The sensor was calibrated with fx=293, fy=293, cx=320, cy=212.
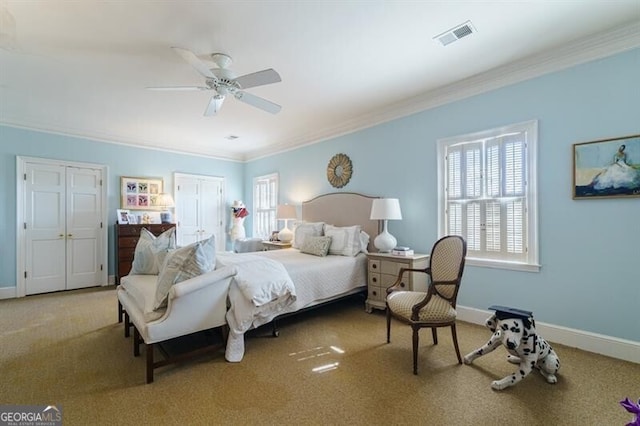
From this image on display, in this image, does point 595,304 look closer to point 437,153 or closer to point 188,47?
point 437,153

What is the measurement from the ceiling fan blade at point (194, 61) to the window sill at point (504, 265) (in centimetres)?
329

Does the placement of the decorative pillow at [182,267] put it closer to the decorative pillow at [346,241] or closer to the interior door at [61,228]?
the decorative pillow at [346,241]

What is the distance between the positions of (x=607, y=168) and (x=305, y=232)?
11.1 feet

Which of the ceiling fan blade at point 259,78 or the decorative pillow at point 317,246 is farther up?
the ceiling fan blade at point 259,78

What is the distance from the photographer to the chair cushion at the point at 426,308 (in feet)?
7.67

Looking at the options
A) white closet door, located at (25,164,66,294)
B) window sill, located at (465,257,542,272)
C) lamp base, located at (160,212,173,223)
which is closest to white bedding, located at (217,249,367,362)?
window sill, located at (465,257,542,272)

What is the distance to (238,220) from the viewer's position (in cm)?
649

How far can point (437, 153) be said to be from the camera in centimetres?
358

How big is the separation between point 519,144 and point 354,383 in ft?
9.07

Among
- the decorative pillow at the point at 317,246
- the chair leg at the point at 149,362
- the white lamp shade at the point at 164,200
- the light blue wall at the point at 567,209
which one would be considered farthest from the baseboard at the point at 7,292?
the light blue wall at the point at 567,209

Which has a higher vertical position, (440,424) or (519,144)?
(519,144)

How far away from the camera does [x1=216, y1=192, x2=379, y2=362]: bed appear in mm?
2477

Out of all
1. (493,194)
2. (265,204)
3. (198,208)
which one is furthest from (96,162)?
(493,194)

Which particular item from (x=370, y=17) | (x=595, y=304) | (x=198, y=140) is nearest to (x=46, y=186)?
(x=198, y=140)
